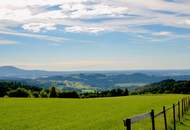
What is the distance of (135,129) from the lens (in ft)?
83.5

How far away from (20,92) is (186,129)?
406 feet

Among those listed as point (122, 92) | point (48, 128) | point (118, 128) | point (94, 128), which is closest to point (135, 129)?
point (118, 128)

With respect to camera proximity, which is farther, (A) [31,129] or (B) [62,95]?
(B) [62,95]

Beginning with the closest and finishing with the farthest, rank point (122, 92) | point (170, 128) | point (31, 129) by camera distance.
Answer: point (170, 128) < point (31, 129) < point (122, 92)

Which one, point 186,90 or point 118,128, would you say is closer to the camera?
point 118,128

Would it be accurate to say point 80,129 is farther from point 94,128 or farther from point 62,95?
Answer: point 62,95

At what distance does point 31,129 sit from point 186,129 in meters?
10.7

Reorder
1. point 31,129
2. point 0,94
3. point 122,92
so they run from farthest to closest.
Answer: point 122,92 → point 0,94 → point 31,129

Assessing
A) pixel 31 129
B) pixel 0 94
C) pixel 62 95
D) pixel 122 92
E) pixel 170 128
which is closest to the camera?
pixel 170 128

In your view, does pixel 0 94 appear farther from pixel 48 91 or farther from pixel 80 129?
pixel 80 129

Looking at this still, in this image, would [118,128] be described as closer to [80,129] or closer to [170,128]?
[80,129]

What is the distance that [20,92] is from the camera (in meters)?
142

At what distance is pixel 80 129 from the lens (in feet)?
84.2

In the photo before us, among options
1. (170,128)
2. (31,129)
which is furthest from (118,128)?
(31,129)
